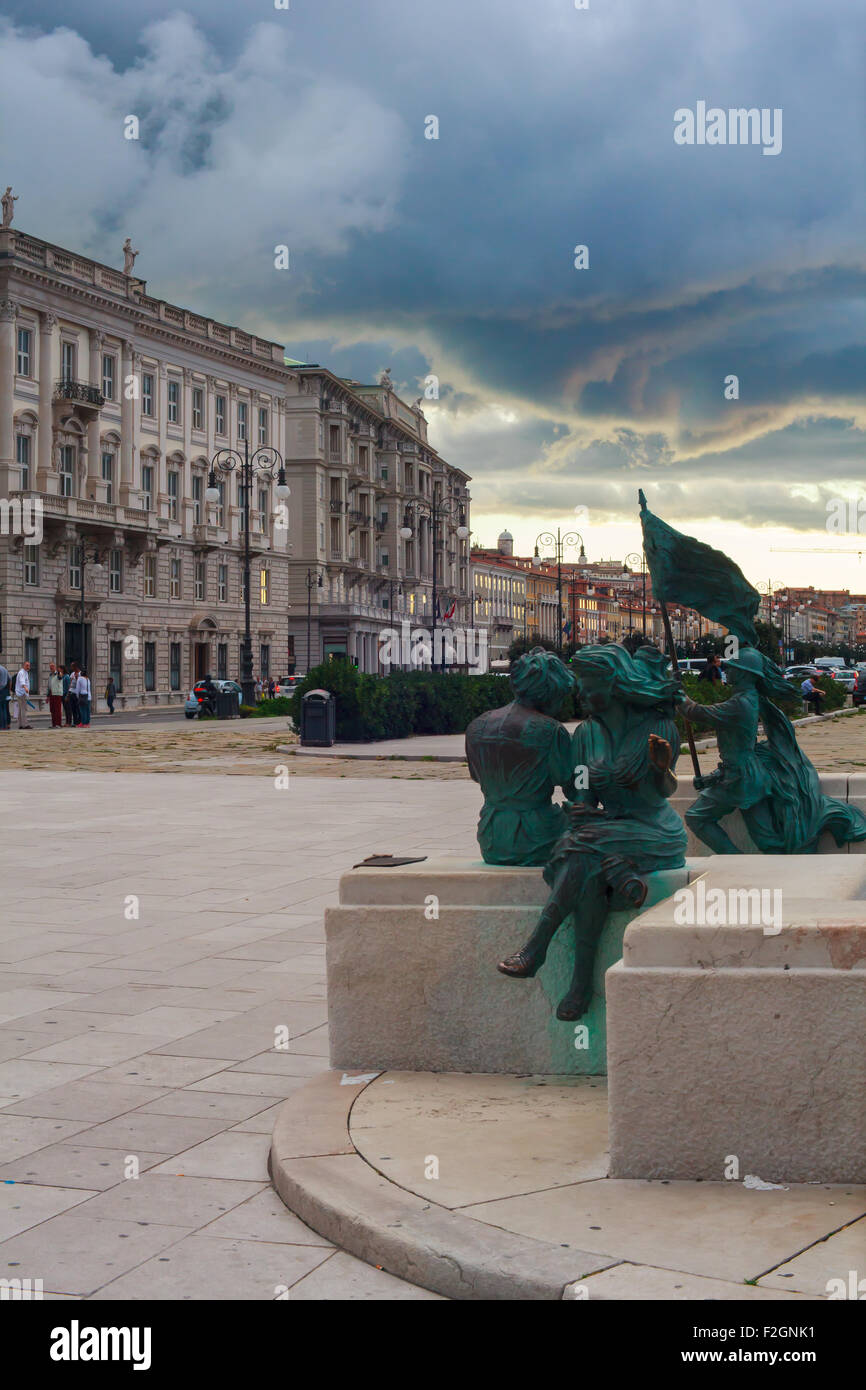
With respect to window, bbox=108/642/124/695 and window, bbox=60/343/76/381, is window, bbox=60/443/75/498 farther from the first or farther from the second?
window, bbox=108/642/124/695

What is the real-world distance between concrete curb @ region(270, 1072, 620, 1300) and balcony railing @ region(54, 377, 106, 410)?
5095 cm

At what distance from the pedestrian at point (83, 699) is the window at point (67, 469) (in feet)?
61.4

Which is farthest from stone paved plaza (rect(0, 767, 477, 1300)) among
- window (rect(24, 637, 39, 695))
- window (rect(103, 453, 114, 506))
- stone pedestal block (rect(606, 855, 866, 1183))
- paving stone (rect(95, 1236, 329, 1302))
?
Result: window (rect(103, 453, 114, 506))

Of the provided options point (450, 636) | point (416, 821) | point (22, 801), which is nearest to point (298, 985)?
point (416, 821)

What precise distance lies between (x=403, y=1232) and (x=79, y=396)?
172ft

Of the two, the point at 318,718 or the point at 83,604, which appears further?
the point at 83,604

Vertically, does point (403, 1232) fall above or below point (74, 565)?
below

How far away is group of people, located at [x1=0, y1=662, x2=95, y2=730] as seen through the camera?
111 ft

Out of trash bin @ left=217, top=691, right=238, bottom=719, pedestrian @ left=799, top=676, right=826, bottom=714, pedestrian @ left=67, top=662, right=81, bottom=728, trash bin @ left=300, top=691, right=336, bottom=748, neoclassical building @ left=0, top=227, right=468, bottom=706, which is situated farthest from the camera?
neoclassical building @ left=0, top=227, right=468, bottom=706

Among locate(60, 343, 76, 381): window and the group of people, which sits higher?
locate(60, 343, 76, 381): window

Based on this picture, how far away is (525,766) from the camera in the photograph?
514 centimetres

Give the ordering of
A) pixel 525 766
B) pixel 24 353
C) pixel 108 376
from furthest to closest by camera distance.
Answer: pixel 108 376
pixel 24 353
pixel 525 766

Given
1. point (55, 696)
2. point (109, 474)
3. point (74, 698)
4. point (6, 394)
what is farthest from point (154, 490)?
point (55, 696)

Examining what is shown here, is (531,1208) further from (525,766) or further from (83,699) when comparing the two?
(83,699)
